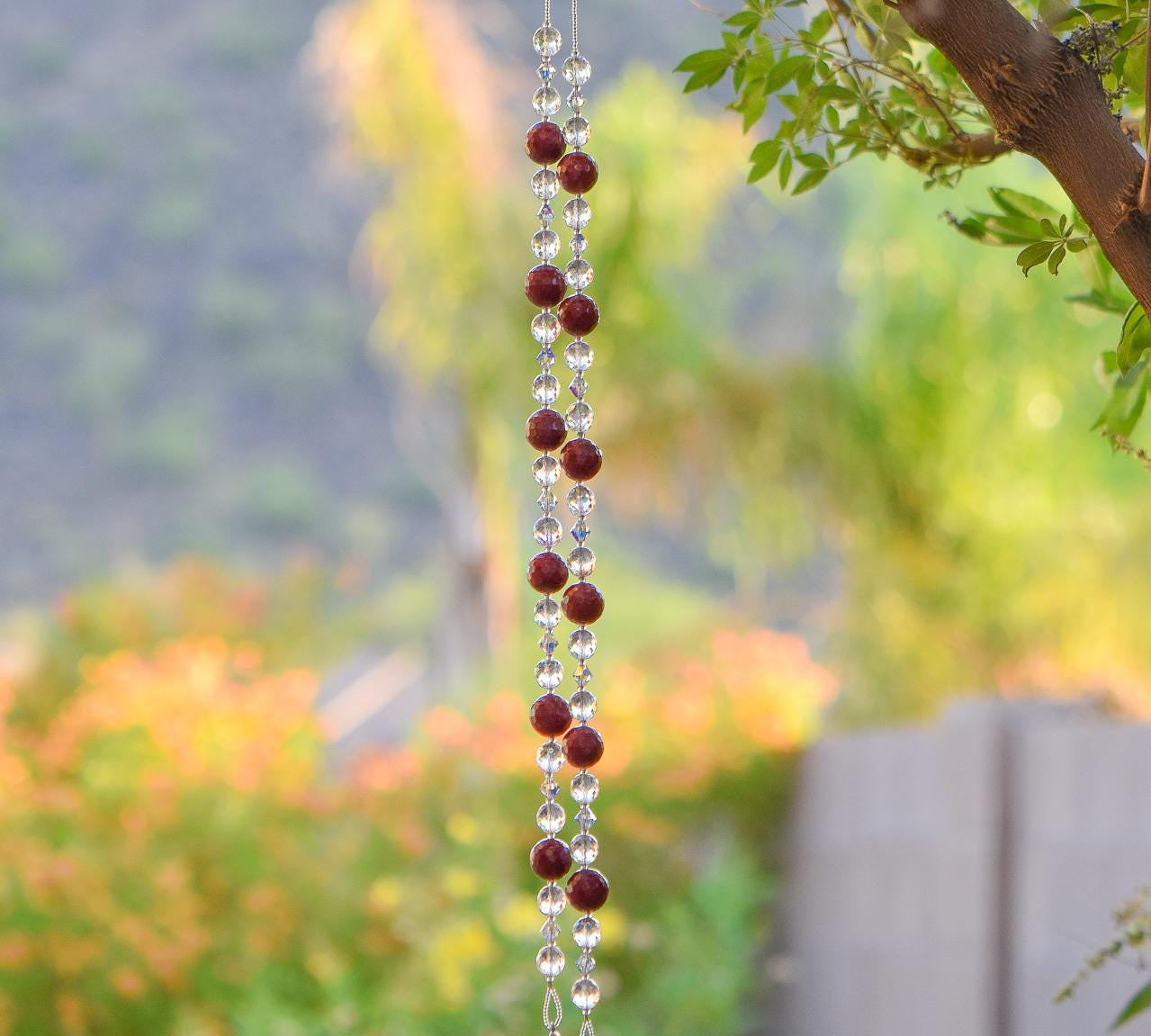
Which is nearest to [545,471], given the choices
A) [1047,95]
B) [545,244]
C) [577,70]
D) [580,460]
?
[580,460]

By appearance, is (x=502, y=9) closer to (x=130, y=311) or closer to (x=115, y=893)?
(x=115, y=893)

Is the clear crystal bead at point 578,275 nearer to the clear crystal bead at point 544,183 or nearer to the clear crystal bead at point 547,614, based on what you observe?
the clear crystal bead at point 544,183

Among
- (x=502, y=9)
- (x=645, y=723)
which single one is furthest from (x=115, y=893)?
(x=502, y=9)

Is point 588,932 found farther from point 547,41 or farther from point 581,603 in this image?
point 547,41

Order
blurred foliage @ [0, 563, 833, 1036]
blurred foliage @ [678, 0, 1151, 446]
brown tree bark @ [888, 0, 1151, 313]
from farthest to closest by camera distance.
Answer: blurred foliage @ [0, 563, 833, 1036]
blurred foliage @ [678, 0, 1151, 446]
brown tree bark @ [888, 0, 1151, 313]

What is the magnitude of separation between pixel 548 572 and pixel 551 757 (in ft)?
0.35

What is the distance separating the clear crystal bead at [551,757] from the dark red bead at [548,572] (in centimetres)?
9

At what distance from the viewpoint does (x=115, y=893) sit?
2.79 meters

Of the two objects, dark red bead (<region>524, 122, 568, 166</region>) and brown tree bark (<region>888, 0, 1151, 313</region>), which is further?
dark red bead (<region>524, 122, 568, 166</region>)

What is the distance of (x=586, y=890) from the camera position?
87 cm

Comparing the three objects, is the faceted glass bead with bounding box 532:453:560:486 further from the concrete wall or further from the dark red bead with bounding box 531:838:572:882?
the concrete wall

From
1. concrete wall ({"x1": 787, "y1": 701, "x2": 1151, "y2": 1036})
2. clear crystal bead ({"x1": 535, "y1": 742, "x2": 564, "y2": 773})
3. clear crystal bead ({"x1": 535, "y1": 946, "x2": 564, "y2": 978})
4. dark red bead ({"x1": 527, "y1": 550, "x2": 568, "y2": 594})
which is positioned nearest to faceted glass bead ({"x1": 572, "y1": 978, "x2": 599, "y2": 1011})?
clear crystal bead ({"x1": 535, "y1": 946, "x2": 564, "y2": 978})

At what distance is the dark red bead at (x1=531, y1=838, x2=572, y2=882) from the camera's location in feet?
2.84

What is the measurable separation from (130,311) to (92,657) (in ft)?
20.3
